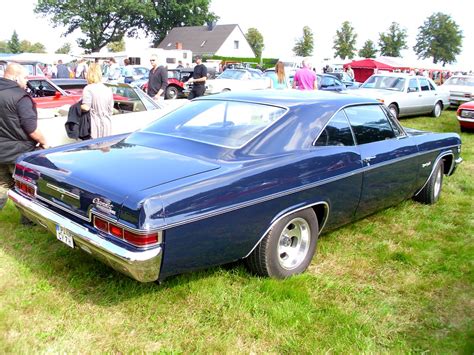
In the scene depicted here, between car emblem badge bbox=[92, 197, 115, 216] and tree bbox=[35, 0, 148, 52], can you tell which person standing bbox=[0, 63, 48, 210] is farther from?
tree bbox=[35, 0, 148, 52]

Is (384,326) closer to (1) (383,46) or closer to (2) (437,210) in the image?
(2) (437,210)

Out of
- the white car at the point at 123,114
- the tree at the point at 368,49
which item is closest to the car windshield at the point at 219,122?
the white car at the point at 123,114

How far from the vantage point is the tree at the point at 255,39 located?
7381 centimetres

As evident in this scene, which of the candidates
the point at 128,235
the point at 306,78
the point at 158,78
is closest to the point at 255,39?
the point at 158,78

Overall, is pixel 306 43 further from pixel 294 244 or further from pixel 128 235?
pixel 128 235

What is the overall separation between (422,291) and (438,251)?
2.91 feet

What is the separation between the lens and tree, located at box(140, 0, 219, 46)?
62062 mm

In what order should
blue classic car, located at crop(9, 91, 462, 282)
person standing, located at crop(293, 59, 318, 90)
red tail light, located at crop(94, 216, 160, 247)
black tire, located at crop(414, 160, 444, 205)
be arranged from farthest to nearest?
person standing, located at crop(293, 59, 318, 90)
black tire, located at crop(414, 160, 444, 205)
blue classic car, located at crop(9, 91, 462, 282)
red tail light, located at crop(94, 216, 160, 247)

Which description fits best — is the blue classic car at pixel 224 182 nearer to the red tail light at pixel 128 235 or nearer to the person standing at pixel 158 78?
the red tail light at pixel 128 235

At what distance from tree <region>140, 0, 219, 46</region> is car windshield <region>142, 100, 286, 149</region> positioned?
6081 cm

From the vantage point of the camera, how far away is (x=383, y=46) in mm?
68625

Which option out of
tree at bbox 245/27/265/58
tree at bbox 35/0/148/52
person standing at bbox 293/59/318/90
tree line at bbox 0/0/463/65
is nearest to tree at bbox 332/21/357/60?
tree line at bbox 0/0/463/65

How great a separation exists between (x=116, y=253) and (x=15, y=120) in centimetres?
231

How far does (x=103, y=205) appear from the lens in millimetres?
2680
